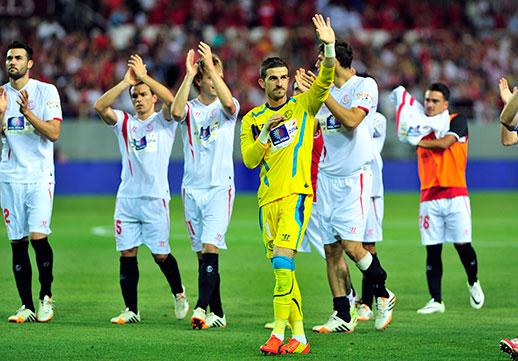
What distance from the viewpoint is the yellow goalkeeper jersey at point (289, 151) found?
8.84 meters

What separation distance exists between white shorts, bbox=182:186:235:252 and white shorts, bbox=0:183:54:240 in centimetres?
139

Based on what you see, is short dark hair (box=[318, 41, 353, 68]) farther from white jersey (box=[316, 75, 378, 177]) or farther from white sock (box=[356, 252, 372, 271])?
white sock (box=[356, 252, 372, 271])

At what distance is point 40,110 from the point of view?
10.7 m

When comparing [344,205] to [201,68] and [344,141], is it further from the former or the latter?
[201,68]

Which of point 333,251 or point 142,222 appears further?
point 142,222

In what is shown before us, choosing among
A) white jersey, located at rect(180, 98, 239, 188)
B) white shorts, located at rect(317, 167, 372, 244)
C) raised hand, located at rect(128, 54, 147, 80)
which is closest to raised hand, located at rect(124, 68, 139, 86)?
raised hand, located at rect(128, 54, 147, 80)

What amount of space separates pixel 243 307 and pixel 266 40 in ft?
69.0

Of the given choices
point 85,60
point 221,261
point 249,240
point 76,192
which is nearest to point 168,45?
point 85,60

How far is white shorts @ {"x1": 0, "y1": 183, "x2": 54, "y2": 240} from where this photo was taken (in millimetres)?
10609

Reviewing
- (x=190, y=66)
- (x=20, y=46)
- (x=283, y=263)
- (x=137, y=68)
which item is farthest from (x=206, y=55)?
(x=283, y=263)

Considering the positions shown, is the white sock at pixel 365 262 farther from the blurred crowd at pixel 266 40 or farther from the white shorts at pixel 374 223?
the blurred crowd at pixel 266 40

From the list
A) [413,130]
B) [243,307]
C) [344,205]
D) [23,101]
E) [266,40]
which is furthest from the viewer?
[266,40]

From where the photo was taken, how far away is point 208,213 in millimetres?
10359

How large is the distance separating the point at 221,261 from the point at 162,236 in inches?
202
